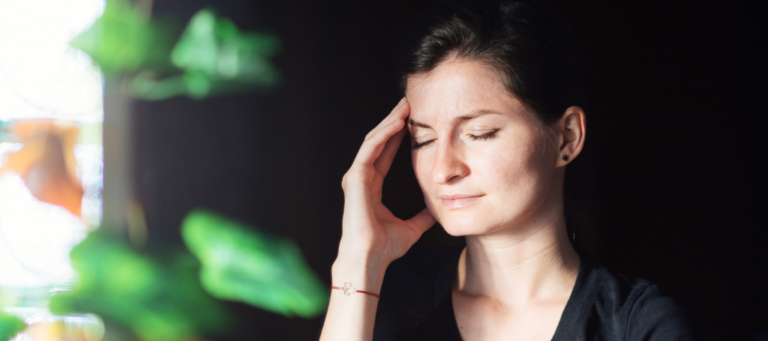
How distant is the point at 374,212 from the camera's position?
1126 mm

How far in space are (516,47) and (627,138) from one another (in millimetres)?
744

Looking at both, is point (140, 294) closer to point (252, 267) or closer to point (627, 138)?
point (252, 267)

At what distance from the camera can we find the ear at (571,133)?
1.06 meters

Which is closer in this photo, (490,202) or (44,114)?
(490,202)

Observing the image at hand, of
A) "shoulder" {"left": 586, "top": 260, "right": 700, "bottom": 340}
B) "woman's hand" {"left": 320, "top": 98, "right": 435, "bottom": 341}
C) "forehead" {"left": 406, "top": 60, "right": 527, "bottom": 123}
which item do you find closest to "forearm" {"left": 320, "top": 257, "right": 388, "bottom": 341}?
"woman's hand" {"left": 320, "top": 98, "right": 435, "bottom": 341}

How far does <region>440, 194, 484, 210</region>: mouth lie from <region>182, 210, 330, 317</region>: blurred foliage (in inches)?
24.9

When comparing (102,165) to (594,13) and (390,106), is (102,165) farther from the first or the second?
(594,13)

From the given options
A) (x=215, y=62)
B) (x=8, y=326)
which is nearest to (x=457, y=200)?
(x=215, y=62)

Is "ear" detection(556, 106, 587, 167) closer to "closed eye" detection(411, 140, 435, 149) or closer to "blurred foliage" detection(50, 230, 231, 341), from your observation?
"closed eye" detection(411, 140, 435, 149)

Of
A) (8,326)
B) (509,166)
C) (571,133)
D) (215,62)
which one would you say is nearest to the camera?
(509,166)

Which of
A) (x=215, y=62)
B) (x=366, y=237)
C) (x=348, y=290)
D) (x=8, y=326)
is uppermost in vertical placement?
(x=215, y=62)

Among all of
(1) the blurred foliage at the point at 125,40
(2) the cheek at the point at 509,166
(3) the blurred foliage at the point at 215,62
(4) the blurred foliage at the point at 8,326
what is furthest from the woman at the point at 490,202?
(4) the blurred foliage at the point at 8,326

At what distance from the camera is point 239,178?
4.78ft

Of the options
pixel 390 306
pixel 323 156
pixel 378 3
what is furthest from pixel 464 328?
pixel 378 3
